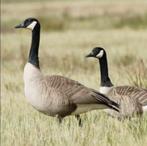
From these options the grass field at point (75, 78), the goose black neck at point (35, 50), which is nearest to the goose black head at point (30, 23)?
the goose black neck at point (35, 50)

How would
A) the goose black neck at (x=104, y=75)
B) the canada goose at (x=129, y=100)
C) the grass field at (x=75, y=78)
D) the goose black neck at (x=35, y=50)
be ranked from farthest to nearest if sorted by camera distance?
the goose black neck at (x=104, y=75) → the goose black neck at (x=35, y=50) → the canada goose at (x=129, y=100) → the grass field at (x=75, y=78)

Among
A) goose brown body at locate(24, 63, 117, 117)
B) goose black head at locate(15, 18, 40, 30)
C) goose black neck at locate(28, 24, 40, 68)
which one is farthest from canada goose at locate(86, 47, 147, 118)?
goose black head at locate(15, 18, 40, 30)

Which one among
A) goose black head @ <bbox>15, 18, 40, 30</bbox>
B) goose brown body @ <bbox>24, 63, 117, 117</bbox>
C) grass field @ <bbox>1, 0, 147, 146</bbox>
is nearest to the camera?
grass field @ <bbox>1, 0, 147, 146</bbox>

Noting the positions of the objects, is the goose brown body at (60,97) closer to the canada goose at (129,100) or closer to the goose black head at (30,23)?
the canada goose at (129,100)

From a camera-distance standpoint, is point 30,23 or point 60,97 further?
point 30,23

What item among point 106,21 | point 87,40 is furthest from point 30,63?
point 106,21

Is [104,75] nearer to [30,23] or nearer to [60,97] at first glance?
[30,23]

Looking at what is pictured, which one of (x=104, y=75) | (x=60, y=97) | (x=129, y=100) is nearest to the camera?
(x=60, y=97)

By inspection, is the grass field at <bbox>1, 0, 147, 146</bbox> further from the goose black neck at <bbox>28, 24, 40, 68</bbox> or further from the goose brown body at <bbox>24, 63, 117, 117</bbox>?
the goose black neck at <bbox>28, 24, 40, 68</bbox>

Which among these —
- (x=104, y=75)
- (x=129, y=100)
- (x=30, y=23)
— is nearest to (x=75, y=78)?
(x=104, y=75)

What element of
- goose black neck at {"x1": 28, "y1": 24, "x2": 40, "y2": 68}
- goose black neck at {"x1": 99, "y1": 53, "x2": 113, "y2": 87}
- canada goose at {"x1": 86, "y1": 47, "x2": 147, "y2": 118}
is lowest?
canada goose at {"x1": 86, "y1": 47, "x2": 147, "y2": 118}

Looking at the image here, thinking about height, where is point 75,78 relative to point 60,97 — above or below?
above

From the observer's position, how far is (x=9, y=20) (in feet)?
120

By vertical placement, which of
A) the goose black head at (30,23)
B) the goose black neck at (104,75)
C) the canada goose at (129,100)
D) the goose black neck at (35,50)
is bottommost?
the canada goose at (129,100)
